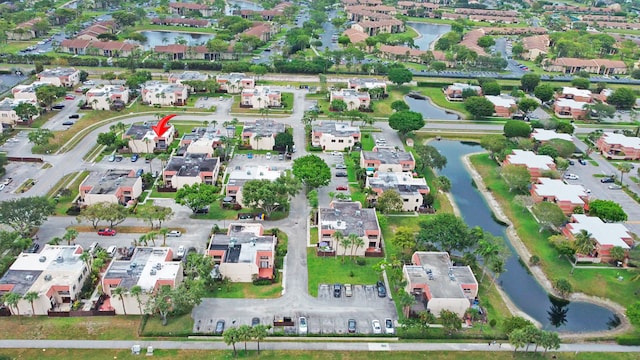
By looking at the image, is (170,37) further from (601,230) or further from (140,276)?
(601,230)

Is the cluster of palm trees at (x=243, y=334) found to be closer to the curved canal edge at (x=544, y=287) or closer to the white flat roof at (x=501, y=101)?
the curved canal edge at (x=544, y=287)

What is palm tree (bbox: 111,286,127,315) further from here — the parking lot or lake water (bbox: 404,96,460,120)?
lake water (bbox: 404,96,460,120)

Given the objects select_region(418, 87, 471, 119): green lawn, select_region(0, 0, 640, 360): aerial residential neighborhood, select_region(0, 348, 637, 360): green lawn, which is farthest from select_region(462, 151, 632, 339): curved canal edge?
select_region(418, 87, 471, 119): green lawn

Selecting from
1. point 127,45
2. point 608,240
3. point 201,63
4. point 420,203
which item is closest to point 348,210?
point 420,203

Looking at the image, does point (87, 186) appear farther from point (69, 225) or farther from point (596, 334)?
point (596, 334)

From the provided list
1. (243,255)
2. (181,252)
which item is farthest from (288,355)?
(181,252)

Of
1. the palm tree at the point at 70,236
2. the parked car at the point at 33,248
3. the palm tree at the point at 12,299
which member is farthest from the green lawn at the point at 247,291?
the parked car at the point at 33,248
